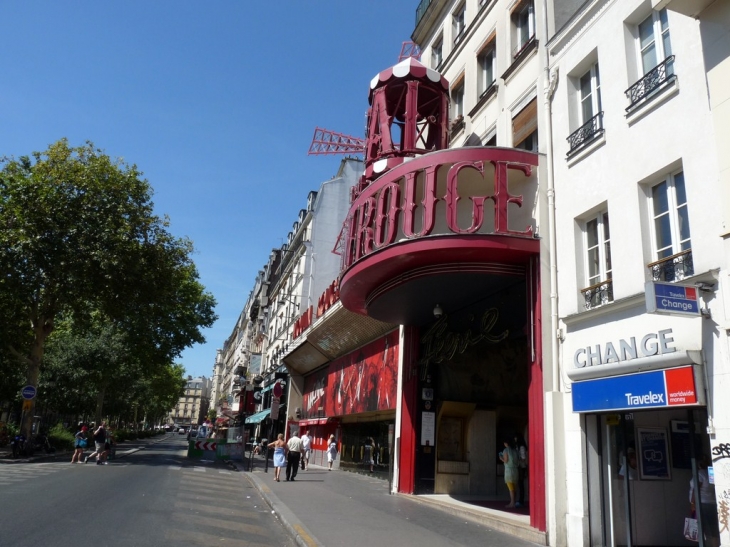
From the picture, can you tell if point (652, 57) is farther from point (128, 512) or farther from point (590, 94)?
point (128, 512)

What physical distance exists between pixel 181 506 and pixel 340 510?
3125mm

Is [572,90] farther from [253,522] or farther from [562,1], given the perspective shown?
[253,522]

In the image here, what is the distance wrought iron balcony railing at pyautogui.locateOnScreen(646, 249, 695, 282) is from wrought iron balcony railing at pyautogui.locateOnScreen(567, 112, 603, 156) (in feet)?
9.23

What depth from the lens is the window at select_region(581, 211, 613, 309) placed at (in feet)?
29.2

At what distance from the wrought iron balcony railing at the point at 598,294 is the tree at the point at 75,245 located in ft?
61.7

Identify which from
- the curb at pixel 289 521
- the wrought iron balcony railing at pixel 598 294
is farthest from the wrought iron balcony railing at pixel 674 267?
the curb at pixel 289 521

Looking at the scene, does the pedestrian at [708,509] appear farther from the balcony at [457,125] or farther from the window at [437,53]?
the window at [437,53]

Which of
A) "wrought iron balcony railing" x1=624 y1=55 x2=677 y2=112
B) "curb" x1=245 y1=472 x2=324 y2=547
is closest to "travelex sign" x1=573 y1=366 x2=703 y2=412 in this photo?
"wrought iron balcony railing" x1=624 y1=55 x2=677 y2=112

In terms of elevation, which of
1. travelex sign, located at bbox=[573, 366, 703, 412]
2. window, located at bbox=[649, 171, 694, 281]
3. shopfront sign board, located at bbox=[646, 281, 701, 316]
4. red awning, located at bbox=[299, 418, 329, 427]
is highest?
window, located at bbox=[649, 171, 694, 281]

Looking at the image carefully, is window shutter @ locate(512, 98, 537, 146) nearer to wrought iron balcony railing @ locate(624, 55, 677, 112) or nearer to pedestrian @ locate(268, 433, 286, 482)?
wrought iron balcony railing @ locate(624, 55, 677, 112)

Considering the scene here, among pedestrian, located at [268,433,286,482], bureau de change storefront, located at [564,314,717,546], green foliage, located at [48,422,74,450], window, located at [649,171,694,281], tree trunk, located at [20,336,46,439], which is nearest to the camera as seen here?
window, located at [649,171,694,281]

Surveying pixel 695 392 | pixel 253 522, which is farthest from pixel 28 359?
pixel 695 392

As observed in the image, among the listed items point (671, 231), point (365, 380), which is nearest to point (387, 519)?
point (671, 231)

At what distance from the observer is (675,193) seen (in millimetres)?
7832
